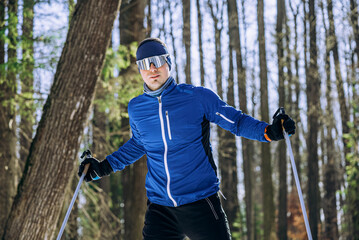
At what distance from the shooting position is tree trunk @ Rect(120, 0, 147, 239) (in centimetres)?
938

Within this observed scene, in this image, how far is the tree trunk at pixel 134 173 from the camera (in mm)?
9383

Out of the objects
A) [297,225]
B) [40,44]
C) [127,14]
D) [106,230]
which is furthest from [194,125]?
[297,225]

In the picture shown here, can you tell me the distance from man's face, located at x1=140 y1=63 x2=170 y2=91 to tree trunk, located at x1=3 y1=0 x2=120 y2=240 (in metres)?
2.75

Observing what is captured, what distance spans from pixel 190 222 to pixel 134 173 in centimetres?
636

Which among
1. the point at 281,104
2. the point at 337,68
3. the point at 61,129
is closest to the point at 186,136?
the point at 61,129

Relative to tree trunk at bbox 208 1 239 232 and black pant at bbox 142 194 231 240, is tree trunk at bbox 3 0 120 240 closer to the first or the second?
black pant at bbox 142 194 231 240

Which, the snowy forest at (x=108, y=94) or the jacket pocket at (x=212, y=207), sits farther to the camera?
the snowy forest at (x=108, y=94)

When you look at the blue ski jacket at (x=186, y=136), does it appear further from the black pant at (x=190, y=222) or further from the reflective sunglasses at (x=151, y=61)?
the reflective sunglasses at (x=151, y=61)

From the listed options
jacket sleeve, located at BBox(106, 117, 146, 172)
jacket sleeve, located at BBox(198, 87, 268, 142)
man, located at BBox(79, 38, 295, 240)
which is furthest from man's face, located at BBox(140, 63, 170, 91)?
jacket sleeve, located at BBox(106, 117, 146, 172)

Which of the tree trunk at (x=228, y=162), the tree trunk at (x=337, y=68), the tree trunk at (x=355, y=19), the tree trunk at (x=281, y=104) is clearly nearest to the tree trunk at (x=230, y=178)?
the tree trunk at (x=228, y=162)

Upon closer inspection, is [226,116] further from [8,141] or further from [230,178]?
[230,178]

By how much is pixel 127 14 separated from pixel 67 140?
5.46 m

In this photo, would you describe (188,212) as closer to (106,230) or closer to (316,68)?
(106,230)

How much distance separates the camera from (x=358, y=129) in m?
15.2
